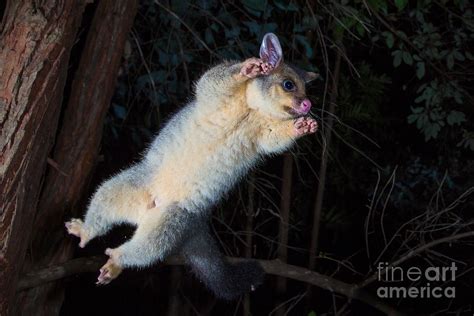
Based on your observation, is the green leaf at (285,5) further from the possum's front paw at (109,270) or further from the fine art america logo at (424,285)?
the possum's front paw at (109,270)

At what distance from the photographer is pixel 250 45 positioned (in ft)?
14.2

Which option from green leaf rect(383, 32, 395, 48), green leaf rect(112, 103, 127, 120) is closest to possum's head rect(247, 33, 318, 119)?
green leaf rect(383, 32, 395, 48)

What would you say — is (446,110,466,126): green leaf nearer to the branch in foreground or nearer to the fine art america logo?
the fine art america logo

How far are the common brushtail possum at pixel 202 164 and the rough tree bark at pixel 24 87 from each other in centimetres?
52

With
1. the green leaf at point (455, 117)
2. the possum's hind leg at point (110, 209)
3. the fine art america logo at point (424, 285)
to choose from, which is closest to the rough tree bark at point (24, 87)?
the possum's hind leg at point (110, 209)

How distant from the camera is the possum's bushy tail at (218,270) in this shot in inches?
127

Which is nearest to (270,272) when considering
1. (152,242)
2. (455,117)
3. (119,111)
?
(152,242)

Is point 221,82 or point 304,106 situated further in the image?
point 221,82

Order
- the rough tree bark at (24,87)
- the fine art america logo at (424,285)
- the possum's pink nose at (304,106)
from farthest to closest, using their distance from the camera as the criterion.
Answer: the fine art america logo at (424,285)
the possum's pink nose at (304,106)
the rough tree bark at (24,87)

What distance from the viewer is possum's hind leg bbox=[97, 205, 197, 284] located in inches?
116

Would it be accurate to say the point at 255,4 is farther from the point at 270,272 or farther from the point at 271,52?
the point at 270,272

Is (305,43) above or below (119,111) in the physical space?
above

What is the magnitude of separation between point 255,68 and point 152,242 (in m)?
0.90

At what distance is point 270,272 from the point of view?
11.4 ft
